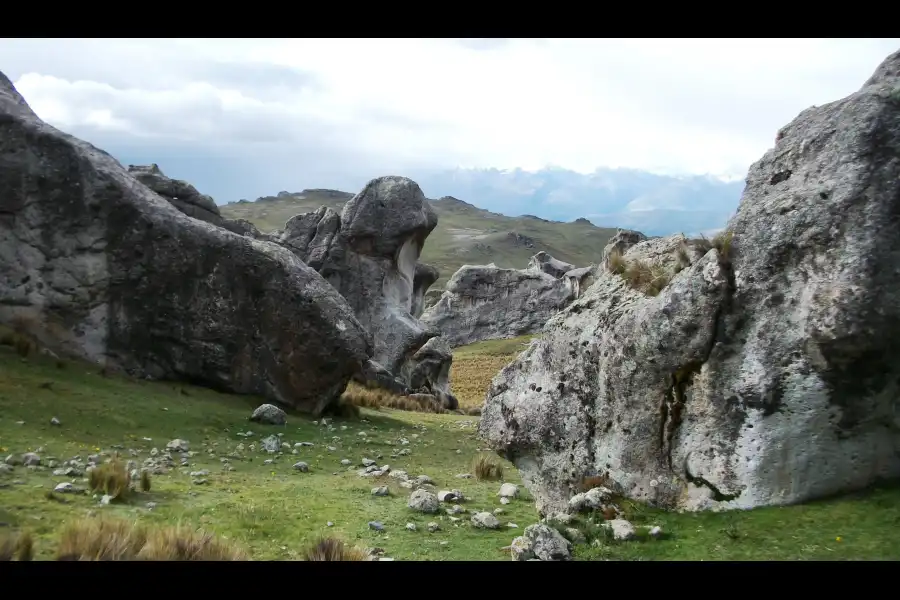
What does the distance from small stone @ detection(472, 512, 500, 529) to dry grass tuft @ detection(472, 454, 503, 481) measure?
3516 millimetres

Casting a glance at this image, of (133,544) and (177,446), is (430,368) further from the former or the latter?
(133,544)

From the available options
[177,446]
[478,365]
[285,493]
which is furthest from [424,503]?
[478,365]

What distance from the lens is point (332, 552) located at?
705 centimetres

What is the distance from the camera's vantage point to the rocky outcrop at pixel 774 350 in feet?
22.9

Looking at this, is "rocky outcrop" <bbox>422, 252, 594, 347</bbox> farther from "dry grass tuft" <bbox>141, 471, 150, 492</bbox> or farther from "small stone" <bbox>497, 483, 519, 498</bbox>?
"dry grass tuft" <bbox>141, 471, 150, 492</bbox>

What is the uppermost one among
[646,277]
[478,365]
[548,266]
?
[548,266]

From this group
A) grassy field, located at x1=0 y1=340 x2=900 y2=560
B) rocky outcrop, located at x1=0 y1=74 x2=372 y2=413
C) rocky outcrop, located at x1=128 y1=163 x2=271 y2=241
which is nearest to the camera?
grassy field, located at x1=0 y1=340 x2=900 y2=560

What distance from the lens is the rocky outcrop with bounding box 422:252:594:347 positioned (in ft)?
190

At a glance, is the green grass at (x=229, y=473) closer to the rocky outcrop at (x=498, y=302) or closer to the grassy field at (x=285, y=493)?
the grassy field at (x=285, y=493)

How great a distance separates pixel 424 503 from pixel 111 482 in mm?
4181

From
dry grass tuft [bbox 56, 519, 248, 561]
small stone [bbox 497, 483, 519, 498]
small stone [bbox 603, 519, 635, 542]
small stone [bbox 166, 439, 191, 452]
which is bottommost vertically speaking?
small stone [bbox 166, 439, 191, 452]

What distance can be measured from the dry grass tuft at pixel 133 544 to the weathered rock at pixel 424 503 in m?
3.56

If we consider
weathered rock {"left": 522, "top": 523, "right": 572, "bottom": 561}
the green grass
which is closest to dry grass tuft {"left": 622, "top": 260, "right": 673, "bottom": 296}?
weathered rock {"left": 522, "top": 523, "right": 572, "bottom": 561}
